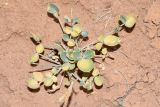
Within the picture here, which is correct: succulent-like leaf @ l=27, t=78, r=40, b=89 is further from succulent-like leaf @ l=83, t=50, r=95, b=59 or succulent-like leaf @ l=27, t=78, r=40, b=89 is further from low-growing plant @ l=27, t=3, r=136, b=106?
succulent-like leaf @ l=83, t=50, r=95, b=59

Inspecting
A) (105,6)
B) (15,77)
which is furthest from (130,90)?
(15,77)

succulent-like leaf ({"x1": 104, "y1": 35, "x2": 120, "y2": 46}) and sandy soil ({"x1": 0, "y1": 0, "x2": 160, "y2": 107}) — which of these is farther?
sandy soil ({"x1": 0, "y1": 0, "x2": 160, "y2": 107})

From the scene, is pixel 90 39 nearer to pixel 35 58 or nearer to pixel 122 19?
pixel 122 19

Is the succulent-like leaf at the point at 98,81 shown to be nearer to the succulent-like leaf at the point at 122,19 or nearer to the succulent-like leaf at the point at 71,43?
the succulent-like leaf at the point at 71,43

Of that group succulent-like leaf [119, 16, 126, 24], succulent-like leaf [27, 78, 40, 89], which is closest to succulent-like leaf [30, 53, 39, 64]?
succulent-like leaf [27, 78, 40, 89]

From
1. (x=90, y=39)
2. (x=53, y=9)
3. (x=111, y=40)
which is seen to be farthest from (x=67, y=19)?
(x=111, y=40)

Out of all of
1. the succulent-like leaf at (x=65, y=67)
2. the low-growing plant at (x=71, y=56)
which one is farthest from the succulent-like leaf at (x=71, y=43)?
the succulent-like leaf at (x=65, y=67)
